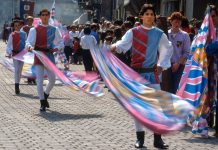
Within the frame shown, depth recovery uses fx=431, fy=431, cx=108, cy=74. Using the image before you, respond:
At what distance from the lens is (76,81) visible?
25.9 feet

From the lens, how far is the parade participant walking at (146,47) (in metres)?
5.55

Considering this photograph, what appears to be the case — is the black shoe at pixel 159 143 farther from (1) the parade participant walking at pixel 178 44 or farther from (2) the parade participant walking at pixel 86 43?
(2) the parade participant walking at pixel 86 43

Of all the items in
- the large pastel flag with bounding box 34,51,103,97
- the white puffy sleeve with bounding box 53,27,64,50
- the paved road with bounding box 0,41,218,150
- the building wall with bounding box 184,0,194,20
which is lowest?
the paved road with bounding box 0,41,218,150

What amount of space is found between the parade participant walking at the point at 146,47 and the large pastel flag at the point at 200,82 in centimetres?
83

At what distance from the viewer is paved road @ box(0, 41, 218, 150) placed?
5.81m

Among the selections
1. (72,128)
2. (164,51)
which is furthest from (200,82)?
(72,128)

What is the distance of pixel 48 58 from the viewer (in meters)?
8.23

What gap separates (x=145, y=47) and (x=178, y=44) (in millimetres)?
1980

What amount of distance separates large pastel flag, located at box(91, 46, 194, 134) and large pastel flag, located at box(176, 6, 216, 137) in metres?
0.86

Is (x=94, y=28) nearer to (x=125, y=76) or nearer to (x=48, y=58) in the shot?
(x=48, y=58)

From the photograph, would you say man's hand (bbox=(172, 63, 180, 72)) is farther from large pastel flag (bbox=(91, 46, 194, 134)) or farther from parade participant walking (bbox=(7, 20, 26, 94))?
parade participant walking (bbox=(7, 20, 26, 94))

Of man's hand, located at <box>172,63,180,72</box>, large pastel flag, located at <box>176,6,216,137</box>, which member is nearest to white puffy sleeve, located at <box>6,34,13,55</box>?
man's hand, located at <box>172,63,180,72</box>

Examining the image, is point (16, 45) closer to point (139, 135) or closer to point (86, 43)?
point (86, 43)

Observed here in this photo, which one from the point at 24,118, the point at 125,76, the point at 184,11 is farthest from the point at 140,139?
the point at 184,11
